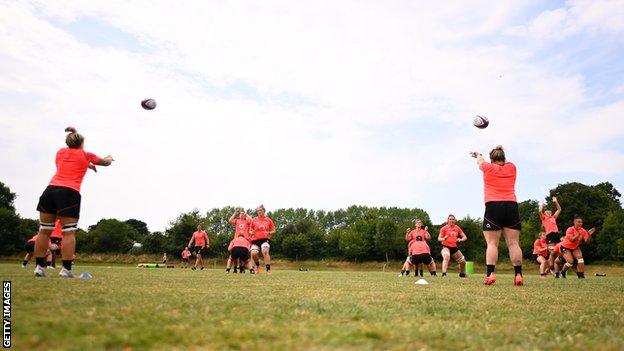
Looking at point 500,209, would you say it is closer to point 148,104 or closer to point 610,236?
point 148,104

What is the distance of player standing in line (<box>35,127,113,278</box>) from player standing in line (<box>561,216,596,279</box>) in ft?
52.4

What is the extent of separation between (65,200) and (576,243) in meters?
17.1

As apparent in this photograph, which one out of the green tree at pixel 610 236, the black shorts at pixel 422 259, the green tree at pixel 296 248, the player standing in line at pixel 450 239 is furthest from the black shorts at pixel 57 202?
the green tree at pixel 296 248

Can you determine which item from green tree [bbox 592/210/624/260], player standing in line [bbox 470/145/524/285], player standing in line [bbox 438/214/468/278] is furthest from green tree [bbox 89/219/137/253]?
player standing in line [bbox 470/145/524/285]

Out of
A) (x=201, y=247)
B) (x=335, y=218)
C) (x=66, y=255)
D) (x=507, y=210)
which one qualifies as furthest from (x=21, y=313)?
(x=335, y=218)

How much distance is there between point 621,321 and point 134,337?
4.00 metres

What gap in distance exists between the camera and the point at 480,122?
12.1 m

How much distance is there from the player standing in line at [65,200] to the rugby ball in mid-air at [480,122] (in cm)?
870

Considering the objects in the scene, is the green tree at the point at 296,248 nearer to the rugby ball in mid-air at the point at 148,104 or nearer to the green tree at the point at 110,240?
the green tree at the point at 110,240

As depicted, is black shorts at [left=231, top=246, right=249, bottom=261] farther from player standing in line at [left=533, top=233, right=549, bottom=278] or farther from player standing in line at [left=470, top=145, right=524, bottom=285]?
player standing in line at [left=533, top=233, right=549, bottom=278]

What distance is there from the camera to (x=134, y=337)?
2.83 metres

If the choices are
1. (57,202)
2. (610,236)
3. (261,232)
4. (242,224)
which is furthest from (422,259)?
(610,236)

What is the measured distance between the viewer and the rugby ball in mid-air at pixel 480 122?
12044 millimetres

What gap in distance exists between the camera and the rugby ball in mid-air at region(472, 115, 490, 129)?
12044 millimetres
